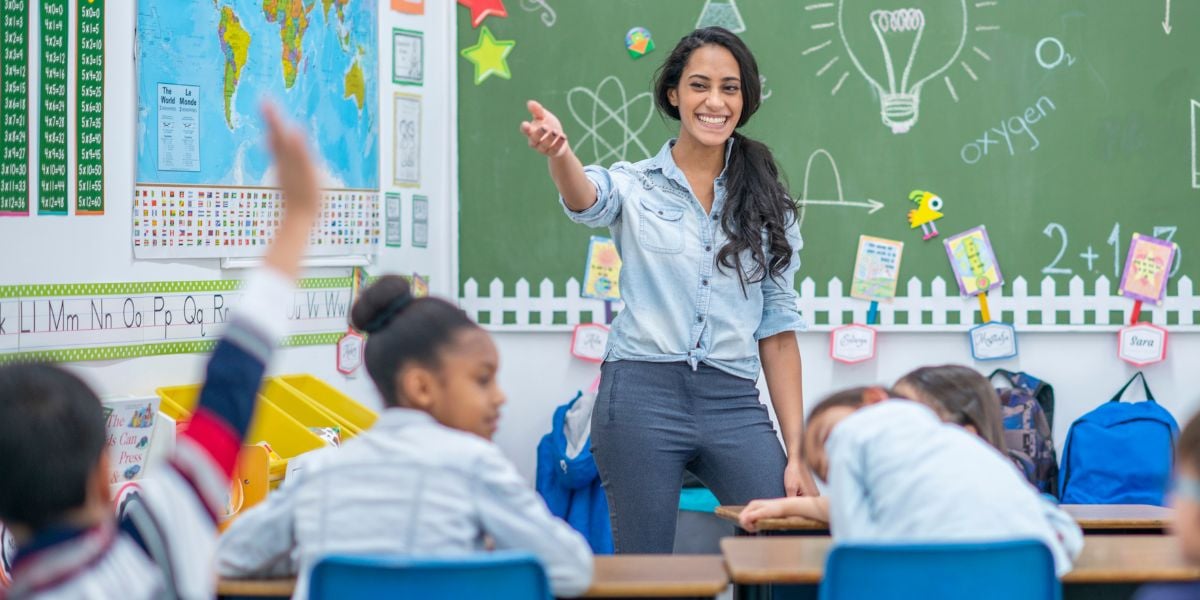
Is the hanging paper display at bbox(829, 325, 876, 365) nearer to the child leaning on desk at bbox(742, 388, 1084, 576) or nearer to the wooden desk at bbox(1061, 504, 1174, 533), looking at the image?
the wooden desk at bbox(1061, 504, 1174, 533)

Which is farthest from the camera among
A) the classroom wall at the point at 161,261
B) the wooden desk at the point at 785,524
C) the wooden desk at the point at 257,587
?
the classroom wall at the point at 161,261

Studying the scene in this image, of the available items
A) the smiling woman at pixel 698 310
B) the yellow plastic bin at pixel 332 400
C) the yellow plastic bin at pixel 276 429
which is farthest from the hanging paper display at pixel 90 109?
the smiling woman at pixel 698 310

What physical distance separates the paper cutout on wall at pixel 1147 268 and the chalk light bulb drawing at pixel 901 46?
85cm

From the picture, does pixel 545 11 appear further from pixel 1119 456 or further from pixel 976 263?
pixel 1119 456

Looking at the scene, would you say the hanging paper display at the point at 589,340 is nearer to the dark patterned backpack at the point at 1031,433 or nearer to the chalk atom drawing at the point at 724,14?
the chalk atom drawing at the point at 724,14

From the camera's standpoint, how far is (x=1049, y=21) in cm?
435

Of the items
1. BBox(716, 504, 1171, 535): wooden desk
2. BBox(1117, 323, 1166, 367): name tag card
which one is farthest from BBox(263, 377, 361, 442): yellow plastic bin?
BBox(1117, 323, 1166, 367): name tag card

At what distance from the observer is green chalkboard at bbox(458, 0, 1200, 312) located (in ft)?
14.2

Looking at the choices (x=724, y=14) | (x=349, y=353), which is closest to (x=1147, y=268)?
(x=724, y=14)

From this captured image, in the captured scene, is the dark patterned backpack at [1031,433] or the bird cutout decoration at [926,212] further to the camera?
the bird cutout decoration at [926,212]

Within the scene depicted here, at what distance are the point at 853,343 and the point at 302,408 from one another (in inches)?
74.1

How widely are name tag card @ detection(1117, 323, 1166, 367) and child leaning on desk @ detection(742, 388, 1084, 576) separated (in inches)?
100

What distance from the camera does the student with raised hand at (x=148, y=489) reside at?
4.45 ft

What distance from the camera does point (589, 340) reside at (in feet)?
15.0
